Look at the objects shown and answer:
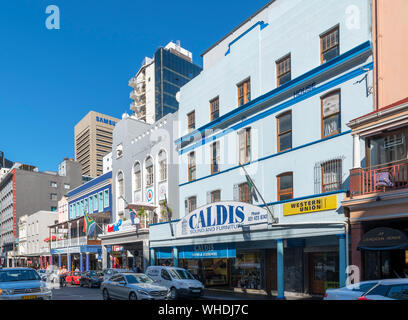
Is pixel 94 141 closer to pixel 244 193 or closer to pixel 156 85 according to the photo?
pixel 156 85

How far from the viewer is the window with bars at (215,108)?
27.6 m

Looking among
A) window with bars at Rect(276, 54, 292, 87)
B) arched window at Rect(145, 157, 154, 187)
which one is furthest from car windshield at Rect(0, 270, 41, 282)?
arched window at Rect(145, 157, 154, 187)

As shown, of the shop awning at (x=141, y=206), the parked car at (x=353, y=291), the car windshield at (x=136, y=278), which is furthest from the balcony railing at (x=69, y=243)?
the parked car at (x=353, y=291)

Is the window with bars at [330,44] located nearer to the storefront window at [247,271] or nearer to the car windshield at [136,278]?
the storefront window at [247,271]

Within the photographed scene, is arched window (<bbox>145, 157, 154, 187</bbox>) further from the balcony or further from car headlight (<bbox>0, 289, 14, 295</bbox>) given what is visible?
car headlight (<bbox>0, 289, 14, 295</bbox>)

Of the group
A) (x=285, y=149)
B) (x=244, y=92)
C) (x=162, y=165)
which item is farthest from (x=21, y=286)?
(x=162, y=165)

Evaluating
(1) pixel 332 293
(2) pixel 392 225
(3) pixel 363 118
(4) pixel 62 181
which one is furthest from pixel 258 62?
(4) pixel 62 181

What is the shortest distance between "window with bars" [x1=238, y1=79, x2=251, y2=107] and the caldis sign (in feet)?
21.6

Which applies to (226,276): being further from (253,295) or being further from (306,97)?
(306,97)

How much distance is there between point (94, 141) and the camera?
17662 centimetres

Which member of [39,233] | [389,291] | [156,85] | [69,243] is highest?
[156,85]

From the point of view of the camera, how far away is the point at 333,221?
17000 mm

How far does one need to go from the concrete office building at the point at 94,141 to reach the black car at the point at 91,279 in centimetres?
14706

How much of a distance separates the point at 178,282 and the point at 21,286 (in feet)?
27.5
